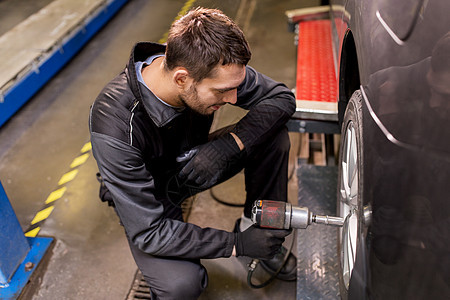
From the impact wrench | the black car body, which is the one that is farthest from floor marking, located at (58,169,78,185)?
the black car body

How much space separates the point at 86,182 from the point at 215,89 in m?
1.53

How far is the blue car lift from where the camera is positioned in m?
1.89

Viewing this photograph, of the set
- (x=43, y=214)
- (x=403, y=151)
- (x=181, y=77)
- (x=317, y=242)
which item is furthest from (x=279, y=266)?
(x=43, y=214)

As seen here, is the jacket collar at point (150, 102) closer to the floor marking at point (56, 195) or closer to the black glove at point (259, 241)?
the black glove at point (259, 241)

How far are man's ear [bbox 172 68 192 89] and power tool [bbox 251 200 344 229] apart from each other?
496 mm

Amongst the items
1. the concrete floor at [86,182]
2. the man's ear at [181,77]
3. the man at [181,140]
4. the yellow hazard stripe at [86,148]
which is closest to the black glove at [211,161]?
the man at [181,140]

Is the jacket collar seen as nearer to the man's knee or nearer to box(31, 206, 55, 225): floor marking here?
the man's knee

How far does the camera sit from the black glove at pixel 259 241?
1.51m

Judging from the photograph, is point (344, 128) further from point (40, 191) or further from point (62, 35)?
point (62, 35)

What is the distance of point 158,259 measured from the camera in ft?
5.41

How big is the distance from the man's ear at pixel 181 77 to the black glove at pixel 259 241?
59cm

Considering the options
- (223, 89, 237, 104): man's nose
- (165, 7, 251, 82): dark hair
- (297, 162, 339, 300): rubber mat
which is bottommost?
(297, 162, 339, 300): rubber mat

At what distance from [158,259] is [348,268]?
0.73 metres

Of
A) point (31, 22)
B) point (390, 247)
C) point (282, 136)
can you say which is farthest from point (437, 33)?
point (31, 22)
